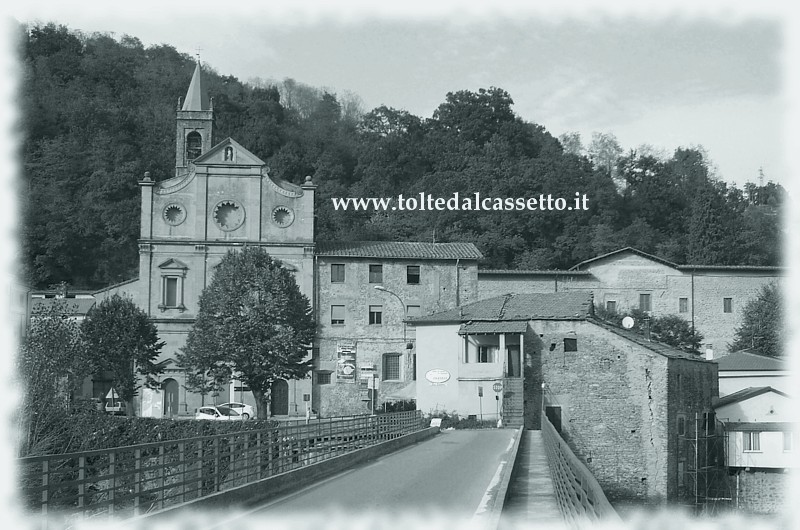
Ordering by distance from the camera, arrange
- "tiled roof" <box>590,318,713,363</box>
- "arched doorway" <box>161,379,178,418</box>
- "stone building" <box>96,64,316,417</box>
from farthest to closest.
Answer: "stone building" <box>96,64,316,417</box>
"arched doorway" <box>161,379,178,418</box>
"tiled roof" <box>590,318,713,363</box>

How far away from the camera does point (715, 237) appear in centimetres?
8306

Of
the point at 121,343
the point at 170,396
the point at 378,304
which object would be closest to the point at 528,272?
the point at 378,304

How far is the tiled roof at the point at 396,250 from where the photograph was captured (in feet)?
220

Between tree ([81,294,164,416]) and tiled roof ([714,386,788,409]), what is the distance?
3268 cm

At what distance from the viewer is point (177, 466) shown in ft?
66.4

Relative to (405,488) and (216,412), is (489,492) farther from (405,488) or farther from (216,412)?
(216,412)

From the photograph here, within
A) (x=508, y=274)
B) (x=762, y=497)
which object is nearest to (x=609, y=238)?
(x=508, y=274)

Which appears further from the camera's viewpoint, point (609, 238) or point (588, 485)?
point (609, 238)

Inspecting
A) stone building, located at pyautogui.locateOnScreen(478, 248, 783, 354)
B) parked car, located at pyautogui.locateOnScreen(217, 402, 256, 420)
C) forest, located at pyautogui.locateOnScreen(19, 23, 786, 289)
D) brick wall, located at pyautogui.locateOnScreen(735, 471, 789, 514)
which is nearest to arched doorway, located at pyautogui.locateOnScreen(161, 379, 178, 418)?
parked car, located at pyautogui.locateOnScreen(217, 402, 256, 420)

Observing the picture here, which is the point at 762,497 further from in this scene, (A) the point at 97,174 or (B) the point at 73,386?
(A) the point at 97,174

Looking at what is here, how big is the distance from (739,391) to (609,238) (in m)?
27.1

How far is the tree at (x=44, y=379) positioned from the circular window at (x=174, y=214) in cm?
1863

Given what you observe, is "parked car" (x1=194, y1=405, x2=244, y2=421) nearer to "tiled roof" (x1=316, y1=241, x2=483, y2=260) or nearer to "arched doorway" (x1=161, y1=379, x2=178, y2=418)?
"arched doorway" (x1=161, y1=379, x2=178, y2=418)

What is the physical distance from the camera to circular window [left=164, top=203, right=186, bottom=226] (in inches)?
2542
